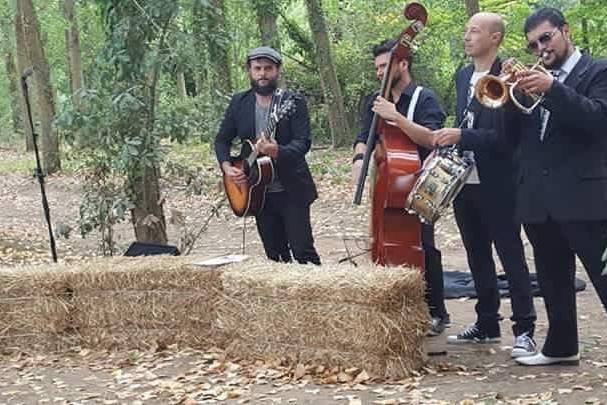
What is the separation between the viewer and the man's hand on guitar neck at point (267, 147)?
6.29 meters

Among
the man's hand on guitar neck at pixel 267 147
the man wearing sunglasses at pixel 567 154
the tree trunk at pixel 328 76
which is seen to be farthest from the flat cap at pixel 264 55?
the tree trunk at pixel 328 76

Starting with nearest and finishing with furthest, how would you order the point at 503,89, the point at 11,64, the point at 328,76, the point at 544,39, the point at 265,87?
the point at 503,89 → the point at 544,39 → the point at 265,87 → the point at 328,76 → the point at 11,64

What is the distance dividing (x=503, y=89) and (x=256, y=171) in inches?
84.5

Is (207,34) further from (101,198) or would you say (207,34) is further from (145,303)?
(145,303)

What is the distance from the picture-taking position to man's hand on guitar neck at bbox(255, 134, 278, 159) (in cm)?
629

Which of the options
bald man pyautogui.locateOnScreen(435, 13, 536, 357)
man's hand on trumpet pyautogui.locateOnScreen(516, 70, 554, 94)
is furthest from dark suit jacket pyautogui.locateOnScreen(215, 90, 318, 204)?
man's hand on trumpet pyautogui.locateOnScreen(516, 70, 554, 94)

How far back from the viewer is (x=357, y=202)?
5727 millimetres

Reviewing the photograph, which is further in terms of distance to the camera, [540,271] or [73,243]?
[73,243]

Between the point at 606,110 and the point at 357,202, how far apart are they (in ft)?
5.13

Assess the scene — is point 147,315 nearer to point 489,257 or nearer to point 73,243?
point 489,257

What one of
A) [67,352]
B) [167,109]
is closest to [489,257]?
[67,352]

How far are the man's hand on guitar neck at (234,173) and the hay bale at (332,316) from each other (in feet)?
2.39

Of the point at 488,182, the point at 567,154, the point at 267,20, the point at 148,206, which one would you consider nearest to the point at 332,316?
the point at 488,182

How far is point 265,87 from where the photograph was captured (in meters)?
6.51
